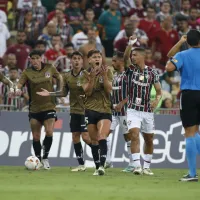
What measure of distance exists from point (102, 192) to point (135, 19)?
1534cm

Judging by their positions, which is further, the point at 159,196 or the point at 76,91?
the point at 76,91

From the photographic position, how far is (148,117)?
56.1 feet

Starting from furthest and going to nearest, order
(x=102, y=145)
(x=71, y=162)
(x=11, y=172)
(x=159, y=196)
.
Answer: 1. (x=71, y=162)
2. (x=11, y=172)
3. (x=102, y=145)
4. (x=159, y=196)

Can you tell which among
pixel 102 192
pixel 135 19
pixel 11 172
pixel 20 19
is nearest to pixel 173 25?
pixel 135 19

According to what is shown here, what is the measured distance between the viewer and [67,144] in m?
21.5

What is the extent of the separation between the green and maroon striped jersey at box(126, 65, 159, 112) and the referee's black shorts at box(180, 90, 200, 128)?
7.40 ft

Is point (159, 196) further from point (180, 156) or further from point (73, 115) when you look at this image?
point (180, 156)

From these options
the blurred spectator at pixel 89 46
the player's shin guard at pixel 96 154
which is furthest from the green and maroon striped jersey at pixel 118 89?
the blurred spectator at pixel 89 46

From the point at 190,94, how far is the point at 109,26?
45.0 ft

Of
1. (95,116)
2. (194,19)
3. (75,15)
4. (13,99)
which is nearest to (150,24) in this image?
(194,19)

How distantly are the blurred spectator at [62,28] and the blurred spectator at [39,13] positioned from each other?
0.56m

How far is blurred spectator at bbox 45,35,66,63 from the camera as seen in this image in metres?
25.4

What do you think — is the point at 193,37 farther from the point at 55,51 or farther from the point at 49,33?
the point at 49,33

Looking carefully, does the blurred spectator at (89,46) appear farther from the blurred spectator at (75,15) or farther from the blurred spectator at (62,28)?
the blurred spectator at (75,15)
